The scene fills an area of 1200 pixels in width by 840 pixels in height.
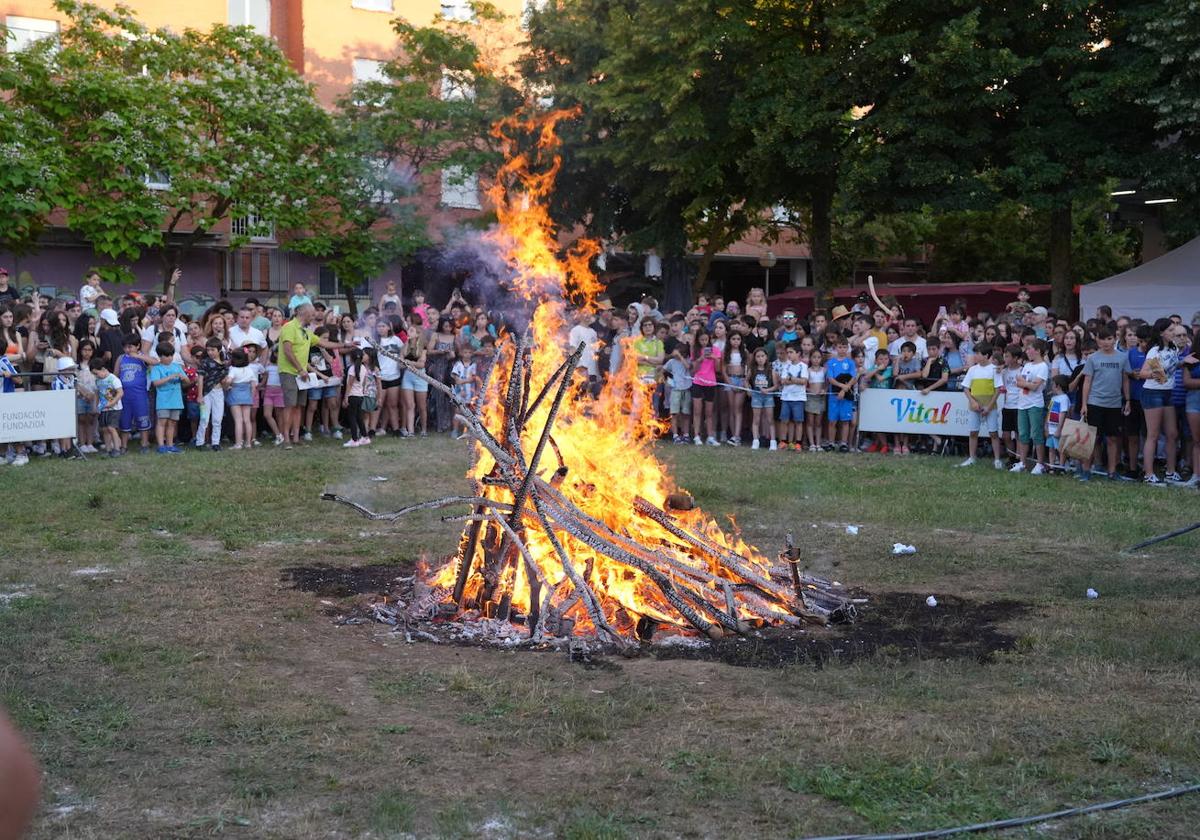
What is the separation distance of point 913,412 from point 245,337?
9.47 m

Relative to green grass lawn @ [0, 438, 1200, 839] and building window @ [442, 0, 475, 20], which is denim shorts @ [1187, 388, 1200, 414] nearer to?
green grass lawn @ [0, 438, 1200, 839]

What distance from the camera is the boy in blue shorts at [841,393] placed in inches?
739

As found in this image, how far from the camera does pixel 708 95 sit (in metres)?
27.5

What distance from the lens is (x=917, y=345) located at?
19.0 metres

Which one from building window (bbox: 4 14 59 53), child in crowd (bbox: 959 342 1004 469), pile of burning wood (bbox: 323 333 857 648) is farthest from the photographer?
building window (bbox: 4 14 59 53)

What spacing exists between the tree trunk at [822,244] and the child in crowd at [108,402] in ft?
52.9

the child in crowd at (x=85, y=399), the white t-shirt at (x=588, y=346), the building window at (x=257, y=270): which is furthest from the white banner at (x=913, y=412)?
the building window at (x=257, y=270)

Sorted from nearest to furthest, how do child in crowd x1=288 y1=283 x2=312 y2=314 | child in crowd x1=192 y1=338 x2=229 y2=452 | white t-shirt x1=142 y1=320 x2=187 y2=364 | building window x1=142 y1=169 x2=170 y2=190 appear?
white t-shirt x1=142 y1=320 x2=187 y2=364 → child in crowd x1=192 y1=338 x2=229 y2=452 → child in crowd x1=288 y1=283 x2=312 y2=314 → building window x1=142 y1=169 x2=170 y2=190

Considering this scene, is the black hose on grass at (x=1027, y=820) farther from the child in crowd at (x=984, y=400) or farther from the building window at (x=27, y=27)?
the building window at (x=27, y=27)

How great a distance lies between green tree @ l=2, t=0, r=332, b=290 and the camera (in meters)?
30.1

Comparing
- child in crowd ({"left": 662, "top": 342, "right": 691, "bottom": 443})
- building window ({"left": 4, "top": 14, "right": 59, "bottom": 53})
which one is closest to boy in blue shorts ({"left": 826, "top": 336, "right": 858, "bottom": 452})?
child in crowd ({"left": 662, "top": 342, "right": 691, "bottom": 443})

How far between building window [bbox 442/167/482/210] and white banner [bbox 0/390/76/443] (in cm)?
1773

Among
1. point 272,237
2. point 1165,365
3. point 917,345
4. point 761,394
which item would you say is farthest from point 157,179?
point 1165,365

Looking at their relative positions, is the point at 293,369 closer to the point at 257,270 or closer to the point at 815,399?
the point at 815,399
